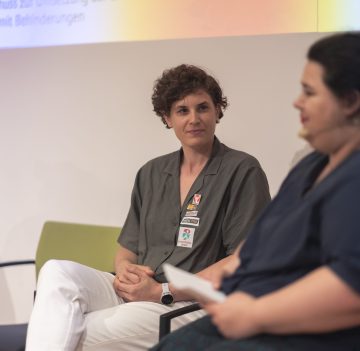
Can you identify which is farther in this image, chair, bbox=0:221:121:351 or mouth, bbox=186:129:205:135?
chair, bbox=0:221:121:351

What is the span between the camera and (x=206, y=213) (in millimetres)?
2336

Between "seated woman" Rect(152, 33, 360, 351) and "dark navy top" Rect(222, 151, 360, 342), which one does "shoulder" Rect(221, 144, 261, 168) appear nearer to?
"dark navy top" Rect(222, 151, 360, 342)

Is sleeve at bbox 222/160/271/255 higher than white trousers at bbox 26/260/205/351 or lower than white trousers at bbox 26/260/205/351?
higher

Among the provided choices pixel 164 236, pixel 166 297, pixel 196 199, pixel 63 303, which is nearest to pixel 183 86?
pixel 196 199

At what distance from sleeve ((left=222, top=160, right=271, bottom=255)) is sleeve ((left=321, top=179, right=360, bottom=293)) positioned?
1.03 metres

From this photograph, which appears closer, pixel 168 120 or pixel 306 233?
pixel 306 233

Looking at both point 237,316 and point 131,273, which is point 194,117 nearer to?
point 131,273

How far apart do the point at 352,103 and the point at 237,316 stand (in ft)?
1.66

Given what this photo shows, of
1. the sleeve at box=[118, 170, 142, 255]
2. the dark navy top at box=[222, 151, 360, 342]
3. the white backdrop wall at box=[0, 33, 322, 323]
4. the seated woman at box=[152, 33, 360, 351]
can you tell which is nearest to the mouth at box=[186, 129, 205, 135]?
the sleeve at box=[118, 170, 142, 255]

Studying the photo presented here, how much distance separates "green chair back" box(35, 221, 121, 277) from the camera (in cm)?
295

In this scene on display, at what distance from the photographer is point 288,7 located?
280 centimetres

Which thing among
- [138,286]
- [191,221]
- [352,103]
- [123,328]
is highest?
[352,103]

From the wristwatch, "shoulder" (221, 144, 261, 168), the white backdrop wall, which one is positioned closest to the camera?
the wristwatch

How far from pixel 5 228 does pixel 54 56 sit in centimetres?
97
